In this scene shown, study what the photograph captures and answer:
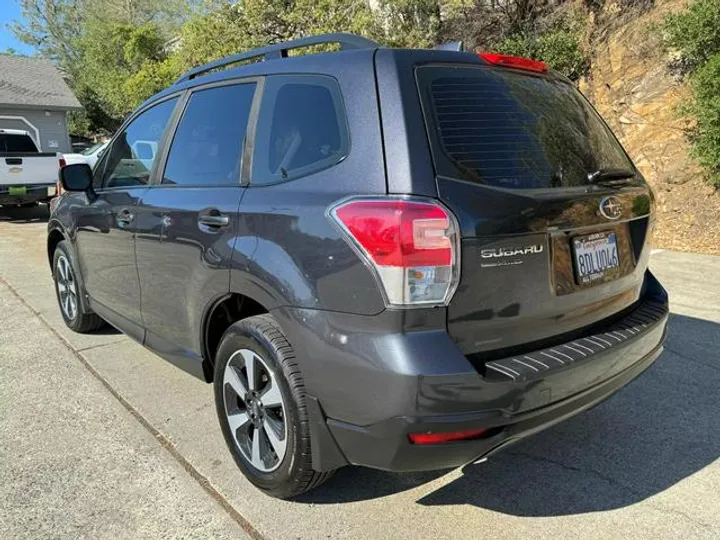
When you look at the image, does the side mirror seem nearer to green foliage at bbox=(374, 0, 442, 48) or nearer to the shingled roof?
green foliage at bbox=(374, 0, 442, 48)

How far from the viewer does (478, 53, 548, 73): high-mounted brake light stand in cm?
258

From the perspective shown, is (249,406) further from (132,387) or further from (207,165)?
(132,387)

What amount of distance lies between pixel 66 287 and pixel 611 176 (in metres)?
4.43

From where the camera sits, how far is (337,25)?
563 inches

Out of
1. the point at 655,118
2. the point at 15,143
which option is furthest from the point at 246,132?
the point at 15,143

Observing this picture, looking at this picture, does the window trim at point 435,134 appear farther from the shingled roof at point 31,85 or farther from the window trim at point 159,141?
the shingled roof at point 31,85

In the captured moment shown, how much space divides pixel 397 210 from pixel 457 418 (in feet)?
2.45

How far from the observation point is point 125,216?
3617mm

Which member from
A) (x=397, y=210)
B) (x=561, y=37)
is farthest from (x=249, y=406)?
(x=561, y=37)

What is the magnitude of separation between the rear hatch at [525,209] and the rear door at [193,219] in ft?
3.42

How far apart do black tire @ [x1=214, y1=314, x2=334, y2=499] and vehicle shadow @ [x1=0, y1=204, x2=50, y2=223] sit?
12.2 metres

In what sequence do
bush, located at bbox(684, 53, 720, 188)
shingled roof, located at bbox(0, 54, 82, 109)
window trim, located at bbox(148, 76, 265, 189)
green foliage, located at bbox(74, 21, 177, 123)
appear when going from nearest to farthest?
window trim, located at bbox(148, 76, 265, 189) → bush, located at bbox(684, 53, 720, 188) → shingled roof, located at bbox(0, 54, 82, 109) → green foliage, located at bbox(74, 21, 177, 123)

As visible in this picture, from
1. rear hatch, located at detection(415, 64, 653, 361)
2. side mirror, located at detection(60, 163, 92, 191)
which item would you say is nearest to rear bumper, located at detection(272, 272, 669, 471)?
rear hatch, located at detection(415, 64, 653, 361)

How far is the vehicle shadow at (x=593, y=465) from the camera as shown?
2643mm
